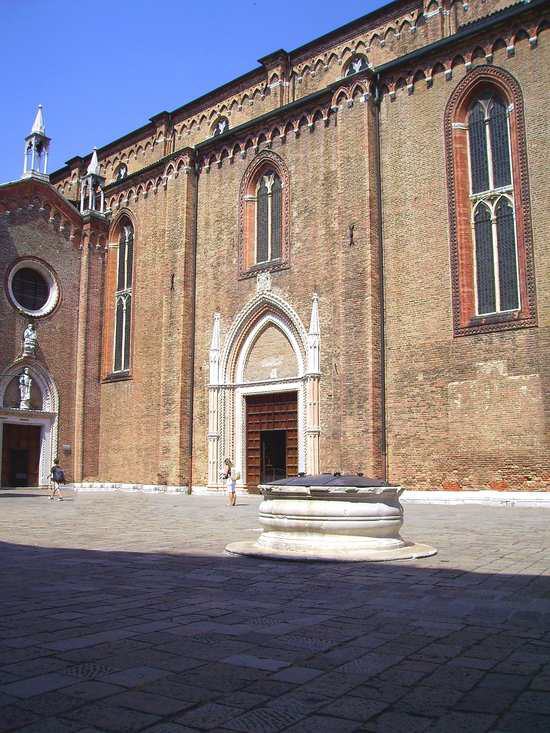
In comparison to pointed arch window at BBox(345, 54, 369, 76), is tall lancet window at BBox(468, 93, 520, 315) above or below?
below

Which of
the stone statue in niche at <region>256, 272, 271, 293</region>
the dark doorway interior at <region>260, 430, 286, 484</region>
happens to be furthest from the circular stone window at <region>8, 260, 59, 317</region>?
the dark doorway interior at <region>260, 430, 286, 484</region>

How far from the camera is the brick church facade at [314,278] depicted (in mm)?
17562

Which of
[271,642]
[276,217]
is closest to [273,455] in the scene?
[276,217]

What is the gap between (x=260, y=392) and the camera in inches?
899

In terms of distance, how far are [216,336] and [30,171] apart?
36.1 feet

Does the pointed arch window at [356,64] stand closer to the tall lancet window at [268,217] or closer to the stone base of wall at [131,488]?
the tall lancet window at [268,217]

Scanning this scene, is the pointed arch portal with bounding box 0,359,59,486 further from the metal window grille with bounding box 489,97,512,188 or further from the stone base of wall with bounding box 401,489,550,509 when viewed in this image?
the metal window grille with bounding box 489,97,512,188

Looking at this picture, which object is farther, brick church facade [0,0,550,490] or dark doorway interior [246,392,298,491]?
dark doorway interior [246,392,298,491]

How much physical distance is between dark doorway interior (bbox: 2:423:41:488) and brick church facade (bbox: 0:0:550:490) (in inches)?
3.5

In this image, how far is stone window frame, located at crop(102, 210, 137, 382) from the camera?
27.6 m

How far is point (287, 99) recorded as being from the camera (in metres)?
26.1

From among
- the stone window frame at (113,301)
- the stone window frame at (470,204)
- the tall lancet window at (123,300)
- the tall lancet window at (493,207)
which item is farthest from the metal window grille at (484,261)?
the tall lancet window at (123,300)

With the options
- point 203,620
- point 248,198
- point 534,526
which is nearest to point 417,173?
point 248,198

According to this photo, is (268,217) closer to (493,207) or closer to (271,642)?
(493,207)
